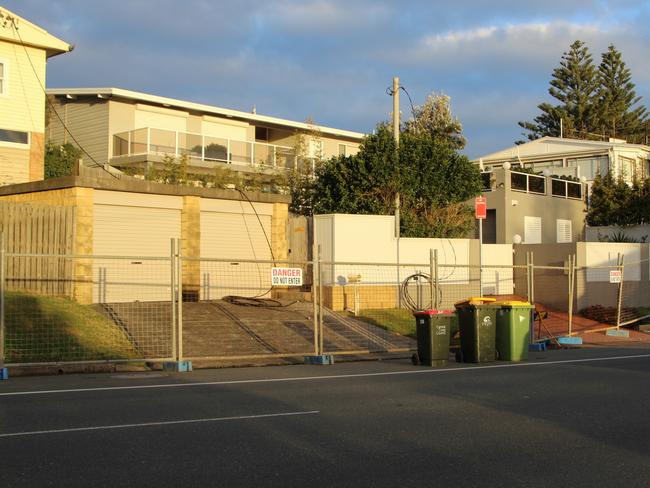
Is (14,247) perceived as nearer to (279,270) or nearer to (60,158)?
(279,270)

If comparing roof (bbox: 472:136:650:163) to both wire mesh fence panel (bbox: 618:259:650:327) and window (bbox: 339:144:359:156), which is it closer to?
window (bbox: 339:144:359:156)

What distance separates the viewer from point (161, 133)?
33.5 metres

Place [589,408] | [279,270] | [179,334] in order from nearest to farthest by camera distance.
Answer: [589,408] < [179,334] < [279,270]

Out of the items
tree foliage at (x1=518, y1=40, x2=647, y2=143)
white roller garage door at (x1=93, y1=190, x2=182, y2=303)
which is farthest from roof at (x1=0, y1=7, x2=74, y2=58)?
tree foliage at (x1=518, y1=40, x2=647, y2=143)

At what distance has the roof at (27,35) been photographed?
26.8 meters

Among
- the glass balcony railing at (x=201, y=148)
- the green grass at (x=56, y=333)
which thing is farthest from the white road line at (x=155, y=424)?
the glass balcony railing at (x=201, y=148)

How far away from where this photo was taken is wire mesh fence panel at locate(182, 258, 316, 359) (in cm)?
1681

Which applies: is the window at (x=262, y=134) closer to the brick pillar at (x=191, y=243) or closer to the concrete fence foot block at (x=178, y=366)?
the brick pillar at (x=191, y=243)

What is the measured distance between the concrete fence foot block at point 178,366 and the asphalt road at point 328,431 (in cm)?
116

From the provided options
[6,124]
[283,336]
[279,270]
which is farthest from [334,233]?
[6,124]

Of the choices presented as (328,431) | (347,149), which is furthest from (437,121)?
(328,431)

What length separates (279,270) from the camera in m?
16.0

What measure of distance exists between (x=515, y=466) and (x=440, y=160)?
2228 centimetres

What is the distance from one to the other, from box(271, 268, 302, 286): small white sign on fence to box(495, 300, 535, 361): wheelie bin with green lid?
4.05 m
